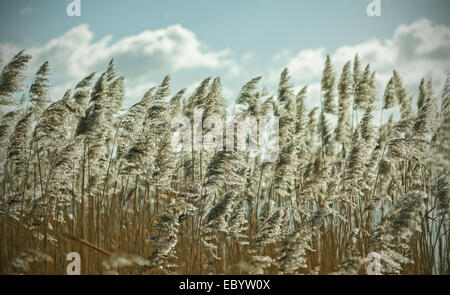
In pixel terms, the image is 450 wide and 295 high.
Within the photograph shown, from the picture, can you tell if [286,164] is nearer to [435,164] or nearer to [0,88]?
[435,164]

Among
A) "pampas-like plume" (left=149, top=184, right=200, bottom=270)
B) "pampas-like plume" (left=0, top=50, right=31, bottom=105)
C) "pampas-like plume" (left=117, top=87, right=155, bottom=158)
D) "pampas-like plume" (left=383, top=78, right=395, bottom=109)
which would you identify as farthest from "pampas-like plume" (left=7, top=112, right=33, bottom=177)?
"pampas-like plume" (left=383, top=78, right=395, bottom=109)

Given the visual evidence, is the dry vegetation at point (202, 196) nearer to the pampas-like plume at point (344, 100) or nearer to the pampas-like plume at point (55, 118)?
the pampas-like plume at point (55, 118)

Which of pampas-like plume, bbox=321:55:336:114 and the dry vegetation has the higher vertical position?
pampas-like plume, bbox=321:55:336:114

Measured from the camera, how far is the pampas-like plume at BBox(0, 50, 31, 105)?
10.6 ft

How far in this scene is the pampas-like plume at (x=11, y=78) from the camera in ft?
10.6

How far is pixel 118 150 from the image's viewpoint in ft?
11.9

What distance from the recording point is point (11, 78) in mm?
3271

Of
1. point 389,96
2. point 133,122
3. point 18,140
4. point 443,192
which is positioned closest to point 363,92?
point 389,96

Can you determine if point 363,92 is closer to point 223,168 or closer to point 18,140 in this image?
point 223,168

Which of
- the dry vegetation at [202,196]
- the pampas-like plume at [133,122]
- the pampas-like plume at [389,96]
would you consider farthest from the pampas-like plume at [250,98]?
the pampas-like plume at [389,96]

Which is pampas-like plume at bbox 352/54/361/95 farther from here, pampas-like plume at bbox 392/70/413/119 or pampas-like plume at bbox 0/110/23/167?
pampas-like plume at bbox 0/110/23/167
